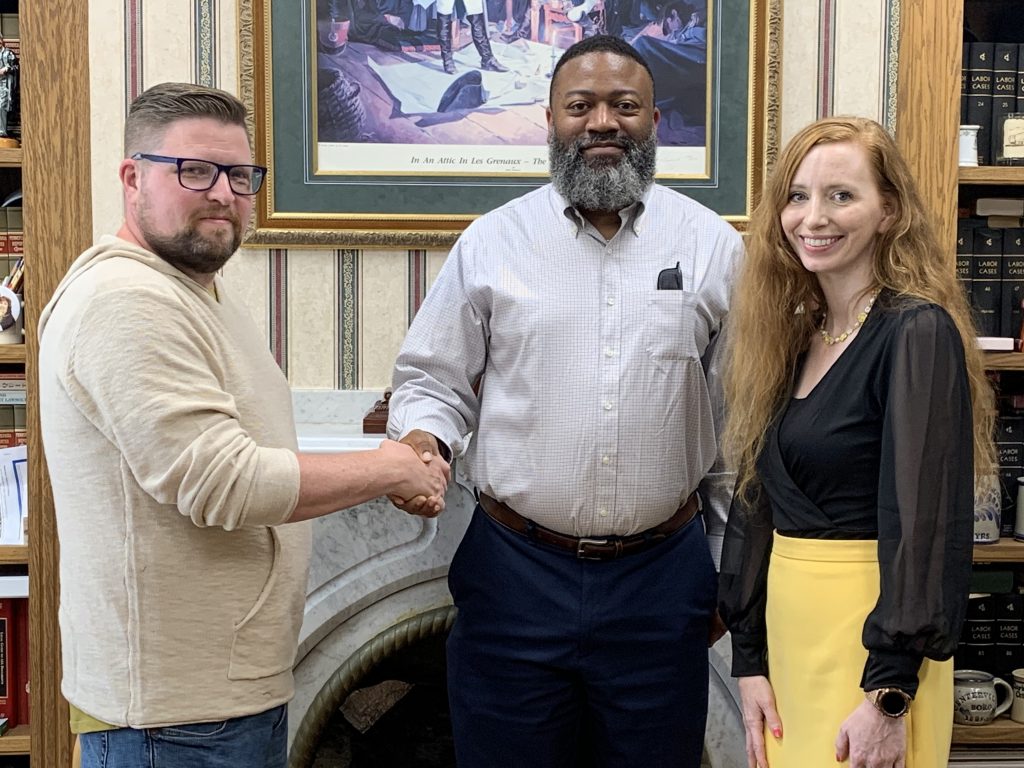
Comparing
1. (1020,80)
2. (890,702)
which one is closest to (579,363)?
(890,702)

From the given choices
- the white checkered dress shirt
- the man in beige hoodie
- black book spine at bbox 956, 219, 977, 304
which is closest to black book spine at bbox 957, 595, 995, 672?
black book spine at bbox 956, 219, 977, 304

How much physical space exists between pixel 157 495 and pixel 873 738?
0.98 m

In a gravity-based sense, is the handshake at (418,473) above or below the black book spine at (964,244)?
below

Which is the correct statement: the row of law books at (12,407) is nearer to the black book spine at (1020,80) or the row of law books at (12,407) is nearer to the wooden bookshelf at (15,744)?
the wooden bookshelf at (15,744)

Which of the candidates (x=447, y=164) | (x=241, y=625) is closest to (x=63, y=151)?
(x=447, y=164)

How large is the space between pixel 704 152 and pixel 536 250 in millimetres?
744

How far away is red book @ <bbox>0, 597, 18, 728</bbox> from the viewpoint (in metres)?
2.34

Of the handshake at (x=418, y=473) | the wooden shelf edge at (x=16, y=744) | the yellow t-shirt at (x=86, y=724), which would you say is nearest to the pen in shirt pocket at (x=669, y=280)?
the handshake at (x=418, y=473)

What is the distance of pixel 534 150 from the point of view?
2426mm

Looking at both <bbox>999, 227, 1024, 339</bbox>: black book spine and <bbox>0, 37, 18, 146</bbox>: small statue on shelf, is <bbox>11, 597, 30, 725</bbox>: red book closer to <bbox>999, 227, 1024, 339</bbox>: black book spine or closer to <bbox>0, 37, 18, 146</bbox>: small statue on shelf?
<bbox>0, 37, 18, 146</bbox>: small statue on shelf

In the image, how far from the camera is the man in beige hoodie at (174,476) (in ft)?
4.27

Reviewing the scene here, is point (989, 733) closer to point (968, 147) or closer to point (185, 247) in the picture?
point (968, 147)

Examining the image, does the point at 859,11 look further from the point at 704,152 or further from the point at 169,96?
the point at 169,96

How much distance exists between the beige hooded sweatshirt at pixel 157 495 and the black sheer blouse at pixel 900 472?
73 centimetres
